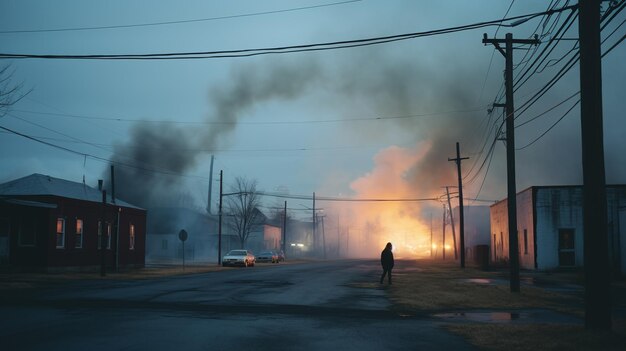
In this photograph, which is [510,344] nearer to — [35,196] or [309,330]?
[309,330]

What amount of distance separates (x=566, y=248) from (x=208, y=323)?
29587mm

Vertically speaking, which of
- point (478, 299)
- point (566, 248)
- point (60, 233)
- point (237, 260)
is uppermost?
point (60, 233)

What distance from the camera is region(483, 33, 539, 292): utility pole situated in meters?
20.1

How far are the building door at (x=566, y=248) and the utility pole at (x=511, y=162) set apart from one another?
16.4 meters

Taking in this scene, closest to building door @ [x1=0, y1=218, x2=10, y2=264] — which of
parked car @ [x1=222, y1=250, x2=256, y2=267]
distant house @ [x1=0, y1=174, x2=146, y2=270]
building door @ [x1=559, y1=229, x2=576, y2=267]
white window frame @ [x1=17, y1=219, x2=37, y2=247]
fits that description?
distant house @ [x1=0, y1=174, x2=146, y2=270]

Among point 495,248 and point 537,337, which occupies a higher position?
point 495,248

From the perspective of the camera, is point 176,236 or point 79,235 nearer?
point 79,235

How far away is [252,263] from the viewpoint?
4900cm

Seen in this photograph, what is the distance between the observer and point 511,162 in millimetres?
20625

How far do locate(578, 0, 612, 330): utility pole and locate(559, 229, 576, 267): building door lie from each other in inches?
1077

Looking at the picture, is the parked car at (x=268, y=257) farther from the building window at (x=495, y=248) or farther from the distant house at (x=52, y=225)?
the distant house at (x=52, y=225)

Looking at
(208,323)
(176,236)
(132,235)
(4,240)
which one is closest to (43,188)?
(4,240)

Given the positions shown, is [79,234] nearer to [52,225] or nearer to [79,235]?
[79,235]

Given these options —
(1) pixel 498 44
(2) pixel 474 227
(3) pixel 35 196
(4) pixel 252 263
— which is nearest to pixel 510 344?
(1) pixel 498 44
